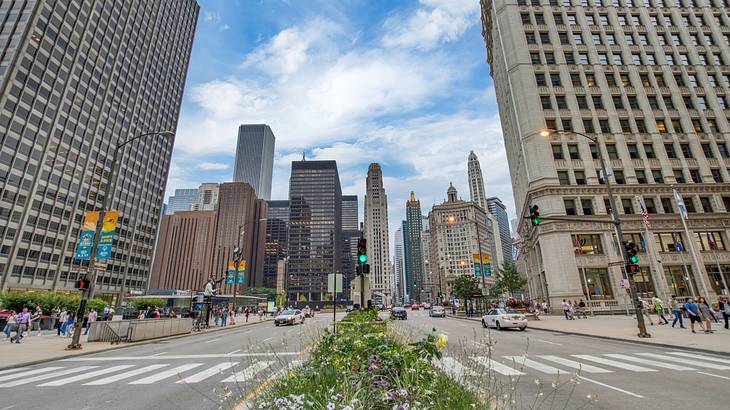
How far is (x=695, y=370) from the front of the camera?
364 inches

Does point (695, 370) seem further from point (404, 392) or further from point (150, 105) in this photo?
point (150, 105)

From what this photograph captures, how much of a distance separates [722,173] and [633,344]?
1691 inches

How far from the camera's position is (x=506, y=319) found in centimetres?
2314

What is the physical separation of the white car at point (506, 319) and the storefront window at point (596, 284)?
1872 centimetres

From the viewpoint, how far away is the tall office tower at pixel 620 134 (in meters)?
A: 37.7

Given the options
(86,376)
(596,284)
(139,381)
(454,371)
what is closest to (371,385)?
(454,371)

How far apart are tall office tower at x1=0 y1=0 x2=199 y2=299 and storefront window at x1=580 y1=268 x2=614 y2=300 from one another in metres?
92.9

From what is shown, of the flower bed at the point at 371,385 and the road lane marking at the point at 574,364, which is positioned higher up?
the flower bed at the point at 371,385

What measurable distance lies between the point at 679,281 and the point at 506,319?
96.7 feet

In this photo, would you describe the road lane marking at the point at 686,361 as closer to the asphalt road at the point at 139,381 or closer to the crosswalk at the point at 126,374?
the asphalt road at the point at 139,381

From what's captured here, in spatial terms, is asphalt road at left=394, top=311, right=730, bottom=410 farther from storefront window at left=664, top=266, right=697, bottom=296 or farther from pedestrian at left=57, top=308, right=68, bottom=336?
storefront window at left=664, top=266, right=697, bottom=296

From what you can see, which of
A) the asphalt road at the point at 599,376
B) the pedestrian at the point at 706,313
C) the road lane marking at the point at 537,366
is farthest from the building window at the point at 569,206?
the road lane marking at the point at 537,366

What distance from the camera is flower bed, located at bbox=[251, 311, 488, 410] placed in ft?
11.3

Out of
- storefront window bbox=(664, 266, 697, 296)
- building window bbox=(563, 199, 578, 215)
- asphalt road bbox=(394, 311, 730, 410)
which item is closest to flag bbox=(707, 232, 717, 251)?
storefront window bbox=(664, 266, 697, 296)
